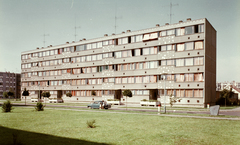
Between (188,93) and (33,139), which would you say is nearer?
(33,139)

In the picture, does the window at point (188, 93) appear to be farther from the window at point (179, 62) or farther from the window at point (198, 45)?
the window at point (198, 45)

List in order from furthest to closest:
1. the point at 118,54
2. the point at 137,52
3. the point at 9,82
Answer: the point at 9,82
the point at 118,54
the point at 137,52

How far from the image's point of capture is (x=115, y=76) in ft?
187

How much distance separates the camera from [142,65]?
52281 mm

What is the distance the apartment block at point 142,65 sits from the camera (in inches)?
1762

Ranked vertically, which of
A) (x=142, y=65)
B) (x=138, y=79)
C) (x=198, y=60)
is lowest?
(x=138, y=79)

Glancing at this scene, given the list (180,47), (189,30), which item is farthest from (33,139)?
(189,30)

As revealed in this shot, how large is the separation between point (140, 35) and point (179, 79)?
14.8 m

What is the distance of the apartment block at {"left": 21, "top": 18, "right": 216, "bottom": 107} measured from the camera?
44.7 m

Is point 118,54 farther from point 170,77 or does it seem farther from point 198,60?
point 198,60

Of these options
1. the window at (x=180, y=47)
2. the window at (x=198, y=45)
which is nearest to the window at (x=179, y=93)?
the window at (x=180, y=47)

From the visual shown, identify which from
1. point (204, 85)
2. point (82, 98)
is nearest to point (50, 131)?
point (204, 85)

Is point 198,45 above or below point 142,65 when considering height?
above

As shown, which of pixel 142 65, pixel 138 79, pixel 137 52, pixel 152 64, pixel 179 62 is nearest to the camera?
pixel 179 62
